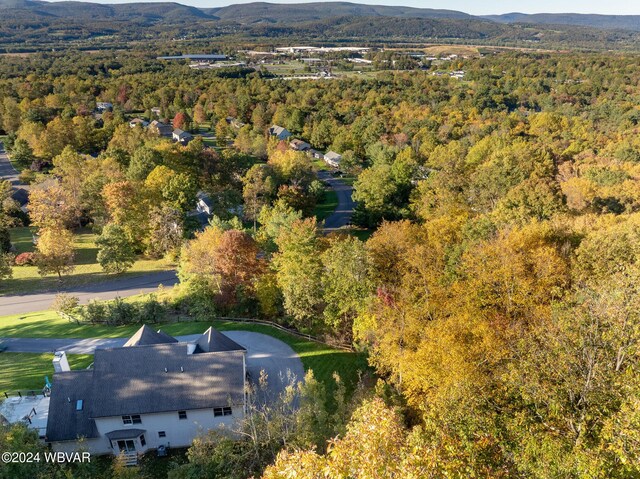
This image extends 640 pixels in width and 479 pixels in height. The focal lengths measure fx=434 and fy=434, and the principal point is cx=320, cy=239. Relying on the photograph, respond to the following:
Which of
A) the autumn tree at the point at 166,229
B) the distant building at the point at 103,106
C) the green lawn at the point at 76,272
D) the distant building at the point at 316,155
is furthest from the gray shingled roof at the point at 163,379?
the distant building at the point at 103,106

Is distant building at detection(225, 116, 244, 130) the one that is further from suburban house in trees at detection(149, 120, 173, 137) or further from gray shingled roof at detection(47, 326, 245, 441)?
gray shingled roof at detection(47, 326, 245, 441)

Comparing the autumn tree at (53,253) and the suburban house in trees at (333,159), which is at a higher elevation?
the suburban house in trees at (333,159)

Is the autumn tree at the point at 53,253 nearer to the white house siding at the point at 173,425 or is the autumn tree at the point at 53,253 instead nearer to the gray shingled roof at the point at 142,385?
the gray shingled roof at the point at 142,385

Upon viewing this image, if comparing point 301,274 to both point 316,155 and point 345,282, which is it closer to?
point 345,282

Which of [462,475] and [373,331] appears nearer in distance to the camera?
[462,475]

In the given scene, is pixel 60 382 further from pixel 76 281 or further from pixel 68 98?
pixel 68 98

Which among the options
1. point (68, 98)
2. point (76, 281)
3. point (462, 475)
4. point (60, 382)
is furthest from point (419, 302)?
point (68, 98)
